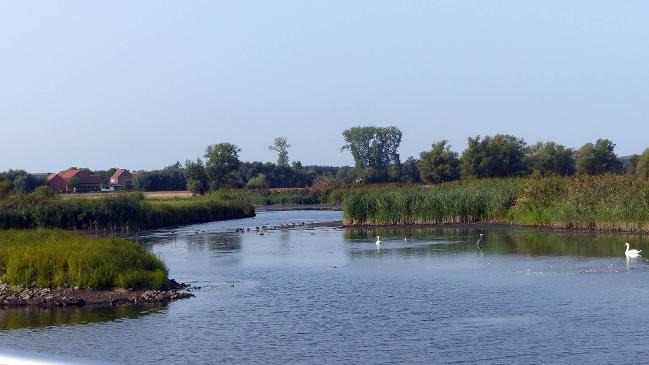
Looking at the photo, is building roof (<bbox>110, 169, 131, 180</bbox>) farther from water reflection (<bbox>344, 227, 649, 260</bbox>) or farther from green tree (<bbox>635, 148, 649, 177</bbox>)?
water reflection (<bbox>344, 227, 649, 260</bbox>)

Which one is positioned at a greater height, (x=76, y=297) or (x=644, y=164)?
(x=644, y=164)

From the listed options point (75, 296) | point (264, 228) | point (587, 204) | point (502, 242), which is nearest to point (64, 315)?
point (75, 296)

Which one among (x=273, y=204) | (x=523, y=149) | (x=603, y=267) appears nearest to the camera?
(x=603, y=267)

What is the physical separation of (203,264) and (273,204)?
70420mm

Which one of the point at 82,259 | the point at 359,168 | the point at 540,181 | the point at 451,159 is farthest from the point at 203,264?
the point at 359,168

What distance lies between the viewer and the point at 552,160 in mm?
96938

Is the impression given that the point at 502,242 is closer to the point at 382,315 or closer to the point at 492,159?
the point at 382,315

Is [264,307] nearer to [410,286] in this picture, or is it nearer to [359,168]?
[410,286]

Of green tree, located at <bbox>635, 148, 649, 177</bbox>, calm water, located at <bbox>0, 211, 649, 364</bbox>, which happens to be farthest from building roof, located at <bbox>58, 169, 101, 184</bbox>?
calm water, located at <bbox>0, 211, 649, 364</bbox>

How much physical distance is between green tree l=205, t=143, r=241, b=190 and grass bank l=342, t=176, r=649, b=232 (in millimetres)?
54699

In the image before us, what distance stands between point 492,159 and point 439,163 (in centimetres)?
590

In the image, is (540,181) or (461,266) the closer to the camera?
(461,266)

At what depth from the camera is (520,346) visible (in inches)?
696

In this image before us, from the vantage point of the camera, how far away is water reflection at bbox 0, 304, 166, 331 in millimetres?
21953
